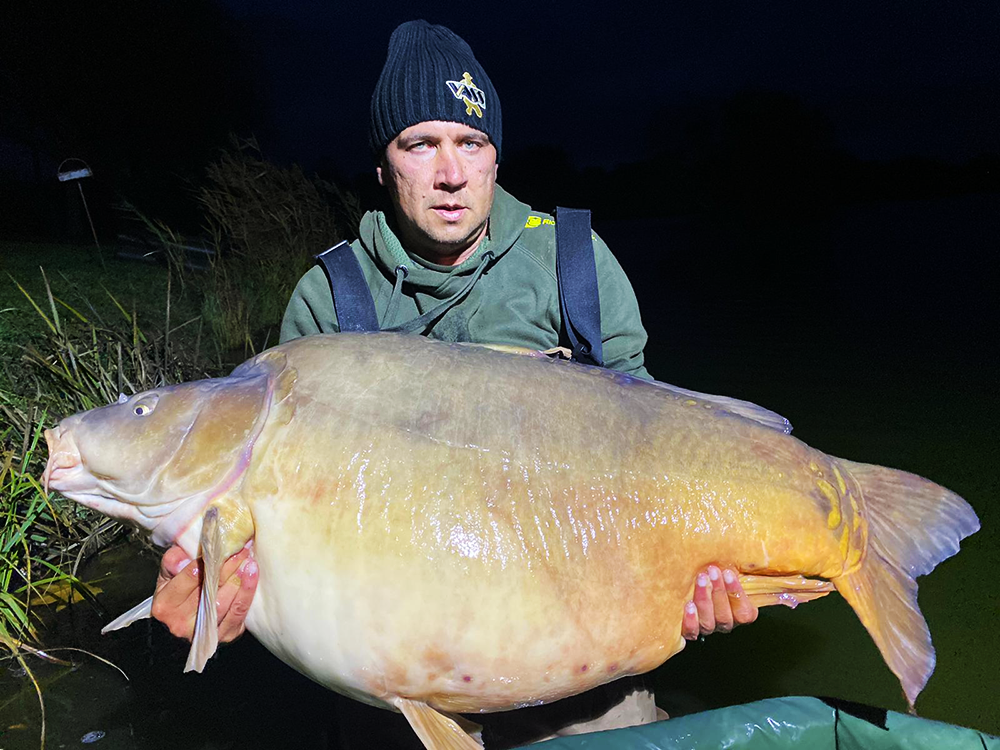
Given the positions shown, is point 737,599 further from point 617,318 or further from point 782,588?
point 617,318

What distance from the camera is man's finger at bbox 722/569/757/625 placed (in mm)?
1505

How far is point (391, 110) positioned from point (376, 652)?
4.68 ft

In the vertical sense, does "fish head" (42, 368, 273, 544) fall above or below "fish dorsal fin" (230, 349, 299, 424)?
below

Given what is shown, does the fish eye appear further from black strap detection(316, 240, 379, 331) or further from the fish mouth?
black strap detection(316, 240, 379, 331)

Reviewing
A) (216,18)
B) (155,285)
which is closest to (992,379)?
(155,285)

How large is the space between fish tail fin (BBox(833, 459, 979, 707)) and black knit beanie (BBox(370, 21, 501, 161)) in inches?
53.5

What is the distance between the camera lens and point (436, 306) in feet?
6.76

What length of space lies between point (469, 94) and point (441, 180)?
28 centimetres

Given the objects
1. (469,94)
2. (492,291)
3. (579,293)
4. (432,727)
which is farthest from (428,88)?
(432,727)

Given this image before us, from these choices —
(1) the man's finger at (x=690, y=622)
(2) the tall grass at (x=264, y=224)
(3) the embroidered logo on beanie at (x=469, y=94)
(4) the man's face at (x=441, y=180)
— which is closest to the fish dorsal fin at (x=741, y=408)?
(1) the man's finger at (x=690, y=622)

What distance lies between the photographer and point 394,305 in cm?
213

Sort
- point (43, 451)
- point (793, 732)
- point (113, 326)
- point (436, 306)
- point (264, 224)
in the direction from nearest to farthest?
1. point (793, 732)
2. point (436, 306)
3. point (43, 451)
4. point (113, 326)
5. point (264, 224)

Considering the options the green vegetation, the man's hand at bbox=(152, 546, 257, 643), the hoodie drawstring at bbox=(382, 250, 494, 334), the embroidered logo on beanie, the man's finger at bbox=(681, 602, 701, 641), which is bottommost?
the green vegetation

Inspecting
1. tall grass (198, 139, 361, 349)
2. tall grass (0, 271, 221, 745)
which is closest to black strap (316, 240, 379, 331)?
tall grass (0, 271, 221, 745)
